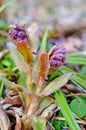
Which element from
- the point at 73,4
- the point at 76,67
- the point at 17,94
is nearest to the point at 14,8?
the point at 73,4

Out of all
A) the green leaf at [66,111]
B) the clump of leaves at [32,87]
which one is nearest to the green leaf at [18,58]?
the clump of leaves at [32,87]

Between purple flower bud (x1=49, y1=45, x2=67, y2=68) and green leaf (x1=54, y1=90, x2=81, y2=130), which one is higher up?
purple flower bud (x1=49, y1=45, x2=67, y2=68)

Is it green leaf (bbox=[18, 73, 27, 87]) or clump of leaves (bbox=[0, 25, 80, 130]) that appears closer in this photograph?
clump of leaves (bbox=[0, 25, 80, 130])

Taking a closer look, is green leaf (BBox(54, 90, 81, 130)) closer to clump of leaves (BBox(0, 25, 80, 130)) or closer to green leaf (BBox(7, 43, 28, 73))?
clump of leaves (BBox(0, 25, 80, 130))

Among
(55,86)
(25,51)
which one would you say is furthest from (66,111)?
(25,51)

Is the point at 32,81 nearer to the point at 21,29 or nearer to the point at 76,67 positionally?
the point at 21,29

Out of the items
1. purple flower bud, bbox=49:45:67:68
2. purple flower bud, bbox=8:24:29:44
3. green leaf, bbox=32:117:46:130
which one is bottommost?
green leaf, bbox=32:117:46:130

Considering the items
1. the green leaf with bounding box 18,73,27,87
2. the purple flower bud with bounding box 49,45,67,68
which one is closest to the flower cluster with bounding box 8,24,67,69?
the purple flower bud with bounding box 49,45,67,68
